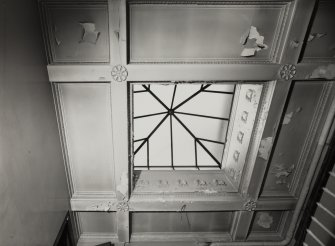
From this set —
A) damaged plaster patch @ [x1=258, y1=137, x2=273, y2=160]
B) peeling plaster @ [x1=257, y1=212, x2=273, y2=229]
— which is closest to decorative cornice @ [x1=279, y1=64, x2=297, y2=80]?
damaged plaster patch @ [x1=258, y1=137, x2=273, y2=160]

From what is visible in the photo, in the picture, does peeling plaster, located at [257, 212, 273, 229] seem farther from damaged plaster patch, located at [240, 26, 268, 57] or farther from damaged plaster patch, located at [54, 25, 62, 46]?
damaged plaster patch, located at [54, 25, 62, 46]

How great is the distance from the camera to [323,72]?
2479mm

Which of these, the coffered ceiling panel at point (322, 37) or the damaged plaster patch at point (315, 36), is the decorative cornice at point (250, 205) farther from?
the damaged plaster patch at point (315, 36)

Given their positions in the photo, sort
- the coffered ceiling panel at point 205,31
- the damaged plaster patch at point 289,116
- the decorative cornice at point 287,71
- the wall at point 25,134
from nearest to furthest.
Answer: the wall at point 25,134 → the coffered ceiling panel at point 205,31 → the decorative cornice at point 287,71 → the damaged plaster patch at point 289,116

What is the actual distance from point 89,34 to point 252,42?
156 centimetres

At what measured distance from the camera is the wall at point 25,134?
1684 millimetres

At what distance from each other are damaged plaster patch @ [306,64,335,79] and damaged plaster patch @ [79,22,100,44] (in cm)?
215

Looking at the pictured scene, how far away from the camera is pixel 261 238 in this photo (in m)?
3.56

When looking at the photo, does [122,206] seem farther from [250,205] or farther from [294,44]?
[294,44]

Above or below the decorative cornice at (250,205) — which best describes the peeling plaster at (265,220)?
below

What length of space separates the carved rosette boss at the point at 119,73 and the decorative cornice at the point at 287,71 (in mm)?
1556

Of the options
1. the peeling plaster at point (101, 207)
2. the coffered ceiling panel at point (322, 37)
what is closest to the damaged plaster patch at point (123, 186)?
the peeling plaster at point (101, 207)

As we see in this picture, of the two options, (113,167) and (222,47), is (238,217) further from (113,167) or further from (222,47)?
(222,47)

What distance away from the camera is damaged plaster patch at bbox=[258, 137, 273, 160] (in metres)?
2.76
